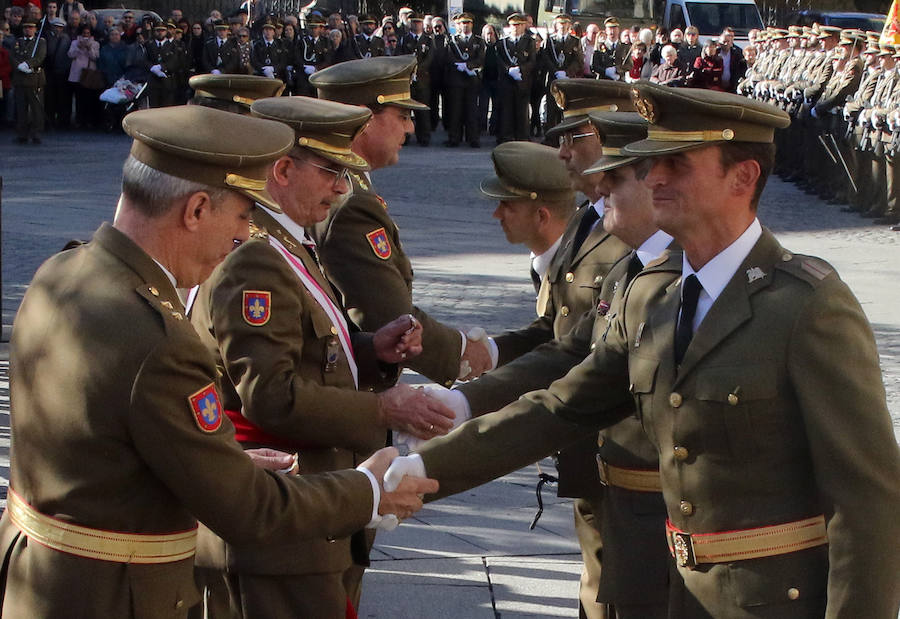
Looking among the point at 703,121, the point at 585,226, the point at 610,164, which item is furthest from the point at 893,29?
the point at 703,121

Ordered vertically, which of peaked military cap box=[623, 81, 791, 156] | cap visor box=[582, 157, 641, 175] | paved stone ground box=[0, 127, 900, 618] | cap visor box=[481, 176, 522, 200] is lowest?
paved stone ground box=[0, 127, 900, 618]

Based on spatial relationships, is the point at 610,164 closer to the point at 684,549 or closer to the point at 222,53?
the point at 684,549

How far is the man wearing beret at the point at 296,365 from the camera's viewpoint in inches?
141

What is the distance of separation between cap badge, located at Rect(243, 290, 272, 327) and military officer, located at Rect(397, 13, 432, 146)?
19.5m

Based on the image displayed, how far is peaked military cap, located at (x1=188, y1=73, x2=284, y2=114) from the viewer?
16.7 feet

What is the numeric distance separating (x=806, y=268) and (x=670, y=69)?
21.7 meters

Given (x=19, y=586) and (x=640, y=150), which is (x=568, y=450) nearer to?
(x=640, y=150)

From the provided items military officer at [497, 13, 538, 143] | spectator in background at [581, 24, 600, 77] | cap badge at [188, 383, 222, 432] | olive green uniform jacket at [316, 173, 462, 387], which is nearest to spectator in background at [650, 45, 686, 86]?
spectator in background at [581, 24, 600, 77]

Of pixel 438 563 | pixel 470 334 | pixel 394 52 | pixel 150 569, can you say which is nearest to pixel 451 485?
pixel 150 569

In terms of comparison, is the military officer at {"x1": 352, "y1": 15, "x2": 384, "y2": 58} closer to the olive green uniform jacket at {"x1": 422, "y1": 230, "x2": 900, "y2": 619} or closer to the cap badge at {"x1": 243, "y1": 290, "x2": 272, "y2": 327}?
the cap badge at {"x1": 243, "y1": 290, "x2": 272, "y2": 327}

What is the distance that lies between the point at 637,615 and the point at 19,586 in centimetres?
164

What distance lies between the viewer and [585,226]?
4.51m

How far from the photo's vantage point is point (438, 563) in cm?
562

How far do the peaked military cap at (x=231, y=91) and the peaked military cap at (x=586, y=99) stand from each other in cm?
110
